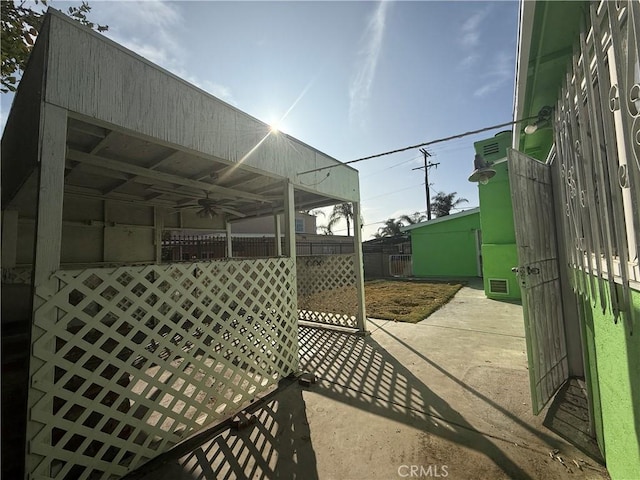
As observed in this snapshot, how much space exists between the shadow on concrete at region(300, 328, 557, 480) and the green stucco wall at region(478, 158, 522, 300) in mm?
5377

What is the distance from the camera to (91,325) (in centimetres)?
198

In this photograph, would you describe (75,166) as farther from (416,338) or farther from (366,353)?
(416,338)

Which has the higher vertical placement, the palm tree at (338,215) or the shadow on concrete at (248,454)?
the palm tree at (338,215)

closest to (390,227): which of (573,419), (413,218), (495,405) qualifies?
(413,218)

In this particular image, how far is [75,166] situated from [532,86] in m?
5.23

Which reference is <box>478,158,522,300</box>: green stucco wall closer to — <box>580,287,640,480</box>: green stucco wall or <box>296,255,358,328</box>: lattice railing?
<box>296,255,358,328</box>: lattice railing

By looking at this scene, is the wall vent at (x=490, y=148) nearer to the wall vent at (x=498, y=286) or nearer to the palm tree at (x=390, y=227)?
the wall vent at (x=498, y=286)

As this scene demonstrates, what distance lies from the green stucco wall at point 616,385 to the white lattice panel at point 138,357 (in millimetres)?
2968

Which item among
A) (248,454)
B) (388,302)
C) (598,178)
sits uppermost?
(598,178)

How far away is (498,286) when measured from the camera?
25.5ft

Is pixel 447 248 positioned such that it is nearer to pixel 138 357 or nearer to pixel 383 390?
pixel 383 390

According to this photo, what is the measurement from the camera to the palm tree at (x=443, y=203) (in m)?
24.2

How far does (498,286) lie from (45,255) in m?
9.50

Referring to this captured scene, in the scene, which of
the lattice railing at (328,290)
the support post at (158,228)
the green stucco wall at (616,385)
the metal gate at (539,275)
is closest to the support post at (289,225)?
the lattice railing at (328,290)
